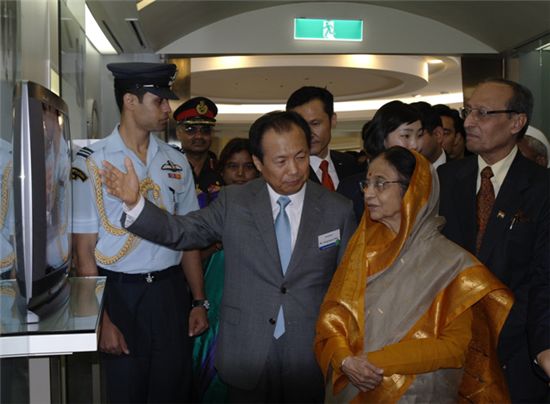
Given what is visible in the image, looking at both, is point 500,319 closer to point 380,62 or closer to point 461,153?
point 461,153

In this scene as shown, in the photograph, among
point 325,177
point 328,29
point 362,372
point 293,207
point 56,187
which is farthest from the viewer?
point 328,29

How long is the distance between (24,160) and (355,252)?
51.1 inches

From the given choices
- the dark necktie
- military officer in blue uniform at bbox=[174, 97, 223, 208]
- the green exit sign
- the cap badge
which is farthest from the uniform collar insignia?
the green exit sign

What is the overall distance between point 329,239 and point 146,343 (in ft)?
3.30

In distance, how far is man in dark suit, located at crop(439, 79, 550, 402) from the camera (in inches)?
108

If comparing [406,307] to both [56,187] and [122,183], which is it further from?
[56,187]

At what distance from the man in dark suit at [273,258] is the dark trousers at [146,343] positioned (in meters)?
0.45

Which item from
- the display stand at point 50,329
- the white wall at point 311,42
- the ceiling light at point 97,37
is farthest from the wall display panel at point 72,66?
the white wall at point 311,42

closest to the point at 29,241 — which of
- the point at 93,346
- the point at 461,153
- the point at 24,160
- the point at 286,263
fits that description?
the point at 24,160

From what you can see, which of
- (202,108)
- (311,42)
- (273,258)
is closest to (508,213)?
(273,258)

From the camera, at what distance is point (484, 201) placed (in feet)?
9.45

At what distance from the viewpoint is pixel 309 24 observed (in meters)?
8.12

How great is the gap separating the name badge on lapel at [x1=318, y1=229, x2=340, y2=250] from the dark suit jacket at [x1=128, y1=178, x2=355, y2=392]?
0.01 m

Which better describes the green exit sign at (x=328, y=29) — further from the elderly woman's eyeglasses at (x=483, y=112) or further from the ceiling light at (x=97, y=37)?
the elderly woman's eyeglasses at (x=483, y=112)
